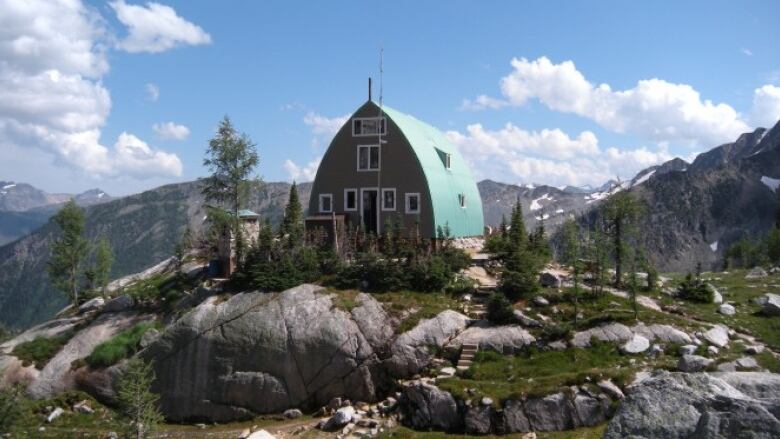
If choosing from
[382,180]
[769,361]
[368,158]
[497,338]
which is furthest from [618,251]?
[368,158]

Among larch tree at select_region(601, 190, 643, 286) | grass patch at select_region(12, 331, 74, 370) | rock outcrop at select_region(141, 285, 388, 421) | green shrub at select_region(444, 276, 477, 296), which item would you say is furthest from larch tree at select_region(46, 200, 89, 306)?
larch tree at select_region(601, 190, 643, 286)

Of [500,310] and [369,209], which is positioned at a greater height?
[369,209]

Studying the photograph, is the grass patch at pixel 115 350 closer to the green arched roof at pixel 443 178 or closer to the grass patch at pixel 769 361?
the green arched roof at pixel 443 178

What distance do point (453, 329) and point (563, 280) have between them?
9.39 meters

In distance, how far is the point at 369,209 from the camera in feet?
146

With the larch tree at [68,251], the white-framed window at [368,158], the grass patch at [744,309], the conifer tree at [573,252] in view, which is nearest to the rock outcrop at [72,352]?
the larch tree at [68,251]

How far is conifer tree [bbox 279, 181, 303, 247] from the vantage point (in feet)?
123

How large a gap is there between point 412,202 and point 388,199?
196 cm

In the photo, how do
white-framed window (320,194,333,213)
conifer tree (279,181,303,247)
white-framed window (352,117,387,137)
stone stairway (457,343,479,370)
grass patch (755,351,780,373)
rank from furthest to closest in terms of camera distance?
white-framed window (320,194,333,213) < white-framed window (352,117,387,137) < conifer tree (279,181,303,247) < stone stairway (457,343,479,370) < grass patch (755,351,780,373)

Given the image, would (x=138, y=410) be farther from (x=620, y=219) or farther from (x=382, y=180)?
(x=620, y=219)

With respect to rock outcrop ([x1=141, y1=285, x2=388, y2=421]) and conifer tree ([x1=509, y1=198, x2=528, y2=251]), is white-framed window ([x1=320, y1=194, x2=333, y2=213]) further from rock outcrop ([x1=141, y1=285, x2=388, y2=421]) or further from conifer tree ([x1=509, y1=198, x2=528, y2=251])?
conifer tree ([x1=509, y1=198, x2=528, y2=251])

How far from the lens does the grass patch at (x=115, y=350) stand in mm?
32594

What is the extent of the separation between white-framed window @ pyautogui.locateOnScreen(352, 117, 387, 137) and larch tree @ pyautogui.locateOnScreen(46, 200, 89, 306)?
23073mm

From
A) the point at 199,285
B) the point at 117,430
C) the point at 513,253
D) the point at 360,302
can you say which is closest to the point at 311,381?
the point at 360,302
